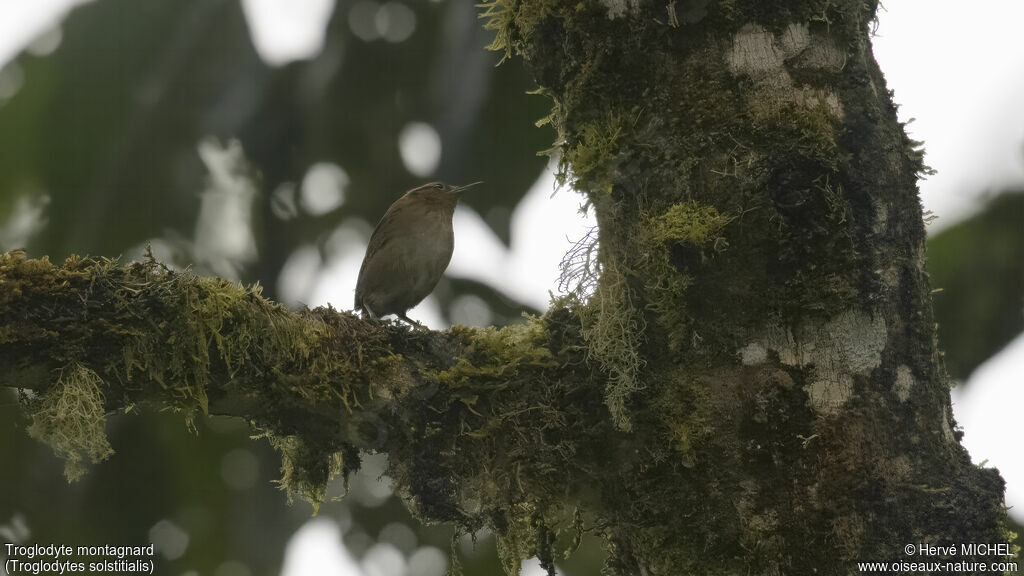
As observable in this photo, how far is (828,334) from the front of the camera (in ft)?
8.52

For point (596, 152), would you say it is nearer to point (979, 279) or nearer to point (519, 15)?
point (519, 15)

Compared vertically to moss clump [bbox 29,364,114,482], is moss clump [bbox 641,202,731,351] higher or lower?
higher

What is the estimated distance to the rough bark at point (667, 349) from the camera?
2.54 m

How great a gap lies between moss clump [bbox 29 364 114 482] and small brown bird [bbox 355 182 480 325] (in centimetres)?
261

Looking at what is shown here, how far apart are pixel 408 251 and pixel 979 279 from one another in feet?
9.53

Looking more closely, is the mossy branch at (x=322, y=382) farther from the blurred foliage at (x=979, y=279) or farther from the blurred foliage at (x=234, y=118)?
the blurred foliage at (x=979, y=279)

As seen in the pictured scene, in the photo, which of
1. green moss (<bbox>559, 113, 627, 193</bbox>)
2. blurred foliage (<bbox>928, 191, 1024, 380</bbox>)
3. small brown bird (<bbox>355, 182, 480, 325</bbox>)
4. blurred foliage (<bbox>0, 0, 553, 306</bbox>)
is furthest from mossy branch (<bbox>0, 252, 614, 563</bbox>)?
small brown bird (<bbox>355, 182, 480, 325</bbox>)

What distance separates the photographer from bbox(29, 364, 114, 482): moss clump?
8.41 feet

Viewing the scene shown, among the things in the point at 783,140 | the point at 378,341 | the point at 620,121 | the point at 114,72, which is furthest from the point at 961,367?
the point at 114,72

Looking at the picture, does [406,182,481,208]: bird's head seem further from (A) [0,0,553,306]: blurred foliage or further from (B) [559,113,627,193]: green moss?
(B) [559,113,627,193]: green moss

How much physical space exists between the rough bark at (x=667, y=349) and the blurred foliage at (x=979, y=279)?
1005mm

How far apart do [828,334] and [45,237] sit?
331 cm

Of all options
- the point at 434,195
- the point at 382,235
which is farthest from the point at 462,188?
the point at 382,235

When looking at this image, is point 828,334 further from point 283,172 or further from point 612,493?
point 283,172
